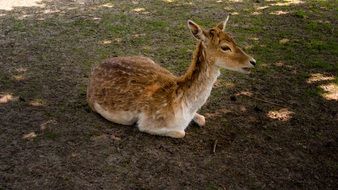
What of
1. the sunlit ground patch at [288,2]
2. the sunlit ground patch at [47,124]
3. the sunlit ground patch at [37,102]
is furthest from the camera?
the sunlit ground patch at [288,2]

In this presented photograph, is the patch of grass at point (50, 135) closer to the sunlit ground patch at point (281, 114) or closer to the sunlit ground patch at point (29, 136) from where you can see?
the sunlit ground patch at point (29, 136)

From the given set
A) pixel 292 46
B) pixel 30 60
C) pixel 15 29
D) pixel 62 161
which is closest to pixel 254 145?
pixel 62 161

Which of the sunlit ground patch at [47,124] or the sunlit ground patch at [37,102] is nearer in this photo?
the sunlit ground patch at [47,124]

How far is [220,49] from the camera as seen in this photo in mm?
5547

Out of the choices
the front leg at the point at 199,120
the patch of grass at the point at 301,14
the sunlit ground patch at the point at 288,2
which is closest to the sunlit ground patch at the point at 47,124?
the front leg at the point at 199,120

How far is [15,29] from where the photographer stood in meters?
8.74

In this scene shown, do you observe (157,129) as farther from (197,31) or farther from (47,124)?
(47,124)

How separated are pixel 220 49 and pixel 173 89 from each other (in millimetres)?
732

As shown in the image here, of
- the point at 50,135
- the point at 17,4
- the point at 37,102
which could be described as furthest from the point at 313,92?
the point at 17,4

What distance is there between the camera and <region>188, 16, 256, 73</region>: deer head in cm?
554

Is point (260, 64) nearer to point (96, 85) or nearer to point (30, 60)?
point (96, 85)

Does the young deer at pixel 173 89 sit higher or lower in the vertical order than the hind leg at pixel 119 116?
higher

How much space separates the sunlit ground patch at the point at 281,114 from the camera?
636 cm

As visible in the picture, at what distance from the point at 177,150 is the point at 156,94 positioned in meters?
0.71
